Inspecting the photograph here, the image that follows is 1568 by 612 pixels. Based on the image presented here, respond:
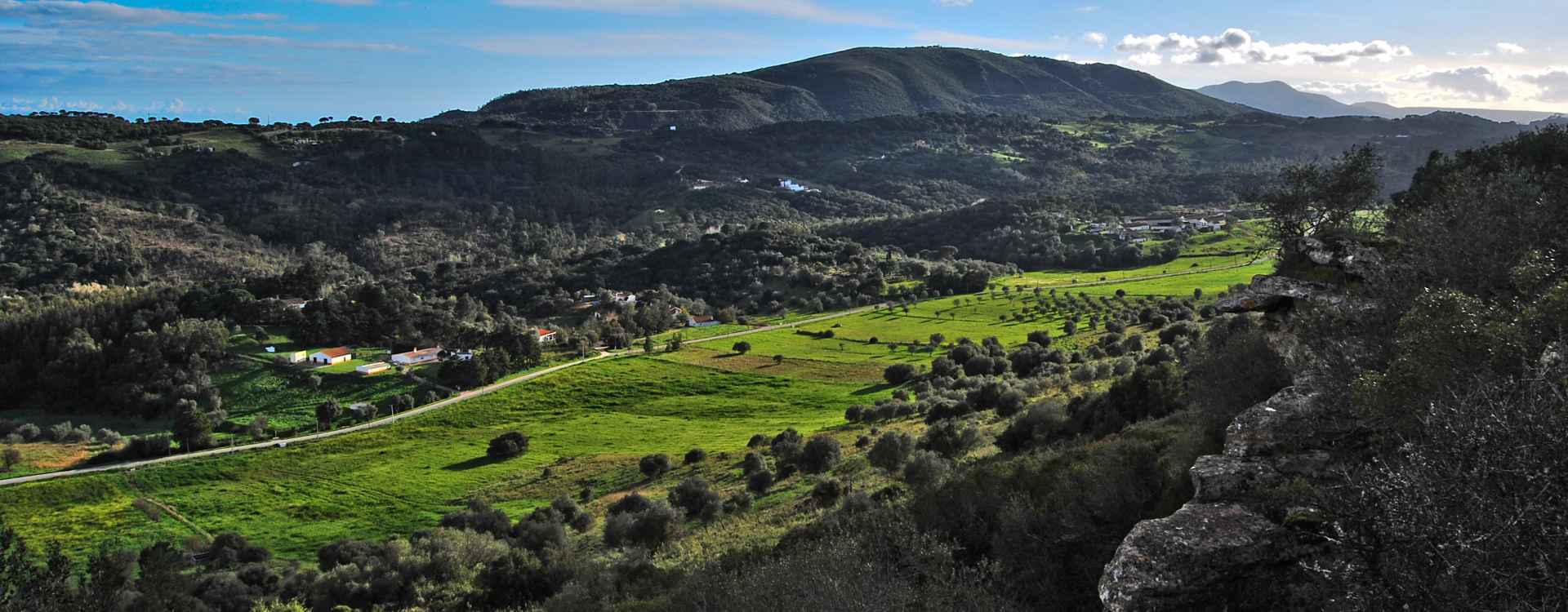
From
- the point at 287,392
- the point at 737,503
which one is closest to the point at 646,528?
the point at 737,503

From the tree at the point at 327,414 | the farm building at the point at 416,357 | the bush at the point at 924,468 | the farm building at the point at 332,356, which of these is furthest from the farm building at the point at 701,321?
the bush at the point at 924,468

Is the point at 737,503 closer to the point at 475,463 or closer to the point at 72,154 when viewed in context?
the point at 475,463

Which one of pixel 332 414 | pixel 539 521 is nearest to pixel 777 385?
pixel 539 521

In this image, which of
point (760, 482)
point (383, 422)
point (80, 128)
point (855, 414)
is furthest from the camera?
point (80, 128)

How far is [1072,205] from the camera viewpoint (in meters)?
133

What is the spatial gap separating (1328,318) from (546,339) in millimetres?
66104

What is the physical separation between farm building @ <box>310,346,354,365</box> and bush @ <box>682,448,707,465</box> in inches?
1660

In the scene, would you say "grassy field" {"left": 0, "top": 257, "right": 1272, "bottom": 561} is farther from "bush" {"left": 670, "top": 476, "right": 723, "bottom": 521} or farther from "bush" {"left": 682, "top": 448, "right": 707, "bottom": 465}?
"bush" {"left": 670, "top": 476, "right": 723, "bottom": 521}

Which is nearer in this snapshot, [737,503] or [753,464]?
[737,503]

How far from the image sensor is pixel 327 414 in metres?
54.3

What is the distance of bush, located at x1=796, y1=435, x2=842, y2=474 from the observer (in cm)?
3192

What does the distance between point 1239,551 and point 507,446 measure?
42.5 meters

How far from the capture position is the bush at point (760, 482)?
101 ft

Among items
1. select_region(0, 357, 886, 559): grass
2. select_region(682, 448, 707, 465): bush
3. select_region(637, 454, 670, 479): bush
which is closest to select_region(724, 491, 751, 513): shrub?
select_region(637, 454, 670, 479): bush
